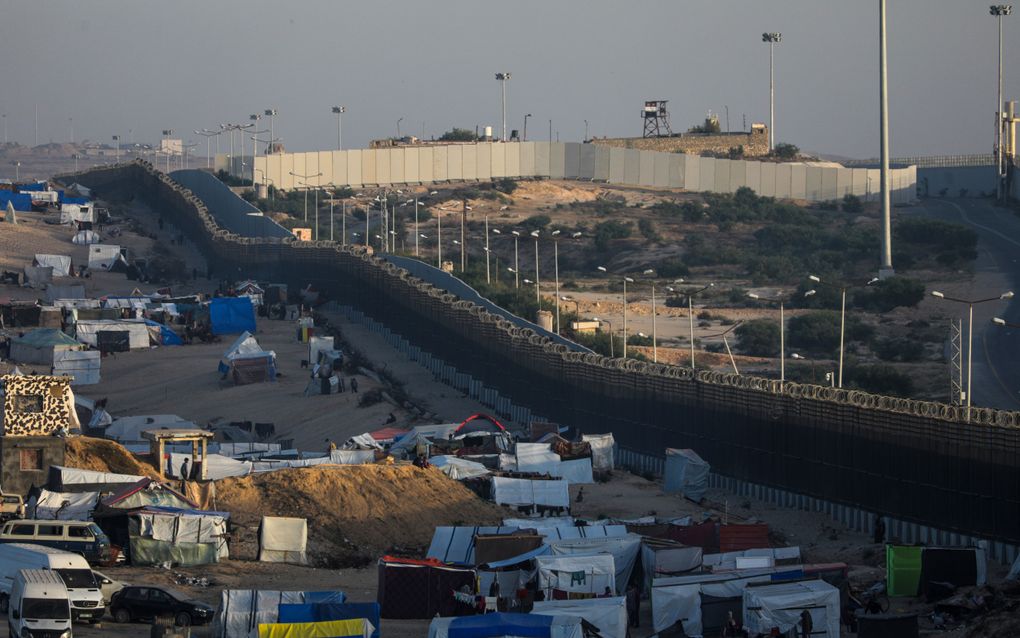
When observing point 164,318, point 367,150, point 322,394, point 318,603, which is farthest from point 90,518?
point 367,150

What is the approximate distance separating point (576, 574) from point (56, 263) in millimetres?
56043

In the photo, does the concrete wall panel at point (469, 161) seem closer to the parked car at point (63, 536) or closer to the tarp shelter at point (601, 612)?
the parked car at point (63, 536)

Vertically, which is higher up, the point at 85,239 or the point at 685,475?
the point at 85,239

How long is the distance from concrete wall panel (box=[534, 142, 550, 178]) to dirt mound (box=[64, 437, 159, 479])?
81.3 metres

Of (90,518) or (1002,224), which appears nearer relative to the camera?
(90,518)

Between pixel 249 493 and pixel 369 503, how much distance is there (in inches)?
87.8

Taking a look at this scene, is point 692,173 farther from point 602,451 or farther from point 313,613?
point 313,613

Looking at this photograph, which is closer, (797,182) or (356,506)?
(356,506)

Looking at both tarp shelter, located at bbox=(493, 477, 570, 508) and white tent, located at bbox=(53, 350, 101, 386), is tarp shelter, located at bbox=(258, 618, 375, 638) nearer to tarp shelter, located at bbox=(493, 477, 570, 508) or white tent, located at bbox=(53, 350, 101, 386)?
tarp shelter, located at bbox=(493, 477, 570, 508)

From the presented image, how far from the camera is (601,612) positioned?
22.3 m

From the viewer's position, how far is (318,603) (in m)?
21.8

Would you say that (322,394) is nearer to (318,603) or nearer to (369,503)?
(369,503)

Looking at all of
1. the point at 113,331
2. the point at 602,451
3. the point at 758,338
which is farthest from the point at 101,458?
the point at 758,338

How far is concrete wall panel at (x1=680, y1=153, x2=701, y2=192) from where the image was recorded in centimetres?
11044
